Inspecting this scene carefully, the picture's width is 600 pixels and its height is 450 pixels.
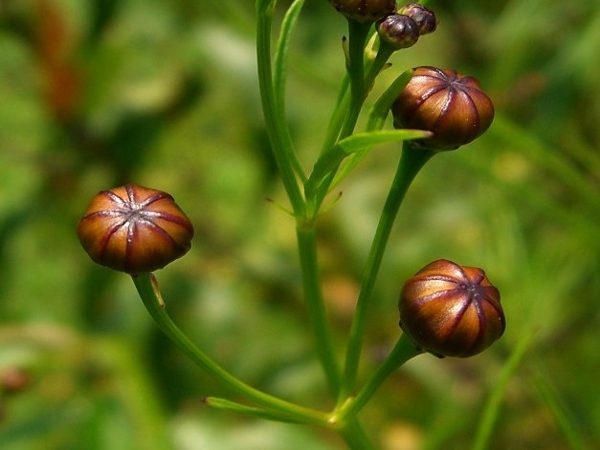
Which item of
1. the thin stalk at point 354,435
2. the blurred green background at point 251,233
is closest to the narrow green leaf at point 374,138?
the thin stalk at point 354,435

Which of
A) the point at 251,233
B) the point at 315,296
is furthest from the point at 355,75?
the point at 251,233

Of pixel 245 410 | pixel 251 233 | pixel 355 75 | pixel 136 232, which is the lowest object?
pixel 245 410

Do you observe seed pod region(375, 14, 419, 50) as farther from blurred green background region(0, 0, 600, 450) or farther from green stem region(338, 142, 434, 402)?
blurred green background region(0, 0, 600, 450)

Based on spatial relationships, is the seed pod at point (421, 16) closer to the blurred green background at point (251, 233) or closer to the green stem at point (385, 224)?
the green stem at point (385, 224)

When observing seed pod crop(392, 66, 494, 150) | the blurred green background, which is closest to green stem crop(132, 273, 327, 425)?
seed pod crop(392, 66, 494, 150)

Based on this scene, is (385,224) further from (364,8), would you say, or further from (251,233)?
(251,233)

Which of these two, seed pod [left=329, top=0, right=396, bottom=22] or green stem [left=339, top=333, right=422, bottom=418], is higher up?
seed pod [left=329, top=0, right=396, bottom=22]
